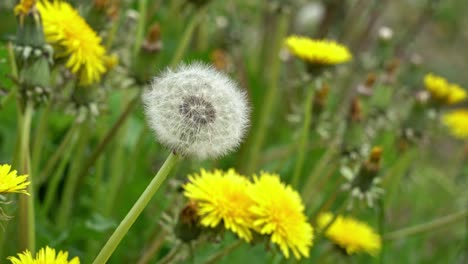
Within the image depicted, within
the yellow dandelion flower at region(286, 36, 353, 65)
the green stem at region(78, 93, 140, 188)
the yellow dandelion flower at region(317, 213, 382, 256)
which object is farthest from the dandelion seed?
the green stem at region(78, 93, 140, 188)

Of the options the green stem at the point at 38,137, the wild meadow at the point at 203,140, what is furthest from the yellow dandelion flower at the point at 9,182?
the green stem at the point at 38,137

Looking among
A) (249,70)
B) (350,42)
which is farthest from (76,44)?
(350,42)

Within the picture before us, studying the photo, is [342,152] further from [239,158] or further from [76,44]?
[76,44]

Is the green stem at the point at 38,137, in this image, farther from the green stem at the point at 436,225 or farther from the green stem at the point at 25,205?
the green stem at the point at 436,225

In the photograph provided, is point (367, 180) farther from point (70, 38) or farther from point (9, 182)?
point (9, 182)

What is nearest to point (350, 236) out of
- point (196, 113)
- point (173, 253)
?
point (173, 253)

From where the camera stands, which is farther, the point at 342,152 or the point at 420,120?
the point at 420,120
